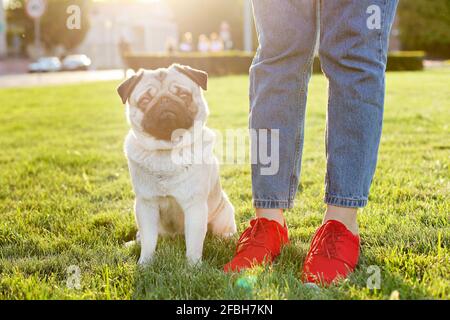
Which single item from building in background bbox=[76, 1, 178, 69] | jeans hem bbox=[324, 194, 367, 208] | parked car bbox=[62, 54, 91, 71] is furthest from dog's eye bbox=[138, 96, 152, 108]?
building in background bbox=[76, 1, 178, 69]

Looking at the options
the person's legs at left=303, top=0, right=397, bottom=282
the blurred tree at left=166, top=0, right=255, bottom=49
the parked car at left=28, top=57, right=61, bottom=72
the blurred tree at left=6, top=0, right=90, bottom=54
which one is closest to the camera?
the person's legs at left=303, top=0, right=397, bottom=282

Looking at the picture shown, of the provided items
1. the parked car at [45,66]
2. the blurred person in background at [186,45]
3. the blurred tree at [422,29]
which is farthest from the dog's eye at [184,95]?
the blurred tree at [422,29]

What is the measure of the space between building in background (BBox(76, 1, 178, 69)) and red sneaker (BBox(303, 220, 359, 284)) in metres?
35.7

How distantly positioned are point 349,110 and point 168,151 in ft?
2.47

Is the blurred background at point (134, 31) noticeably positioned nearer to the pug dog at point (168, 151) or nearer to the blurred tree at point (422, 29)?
the blurred tree at point (422, 29)

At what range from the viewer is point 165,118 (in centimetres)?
225

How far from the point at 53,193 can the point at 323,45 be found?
6.72ft

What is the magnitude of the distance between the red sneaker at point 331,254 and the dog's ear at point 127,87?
96cm

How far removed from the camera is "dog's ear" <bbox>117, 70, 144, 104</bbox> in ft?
7.66

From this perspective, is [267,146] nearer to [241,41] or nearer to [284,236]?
[284,236]

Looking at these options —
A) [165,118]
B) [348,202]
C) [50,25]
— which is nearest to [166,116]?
[165,118]

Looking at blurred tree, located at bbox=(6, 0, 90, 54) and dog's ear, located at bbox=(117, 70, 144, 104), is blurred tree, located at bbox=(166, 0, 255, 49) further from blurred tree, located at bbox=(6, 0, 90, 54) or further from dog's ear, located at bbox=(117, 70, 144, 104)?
dog's ear, located at bbox=(117, 70, 144, 104)

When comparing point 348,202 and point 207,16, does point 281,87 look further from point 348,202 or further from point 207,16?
point 207,16

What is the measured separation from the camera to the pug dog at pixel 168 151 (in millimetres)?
2262
